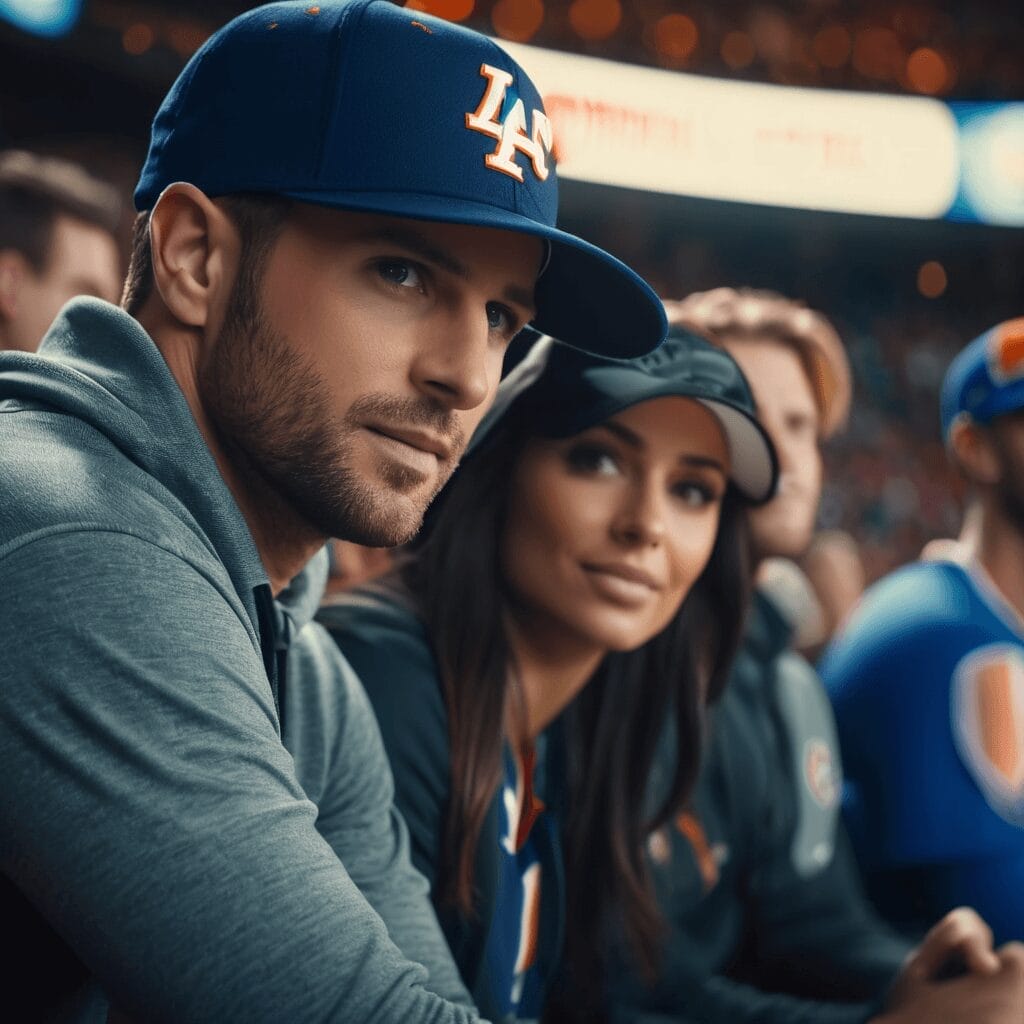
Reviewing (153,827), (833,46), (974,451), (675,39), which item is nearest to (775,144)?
(675,39)

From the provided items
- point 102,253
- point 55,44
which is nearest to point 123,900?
point 102,253

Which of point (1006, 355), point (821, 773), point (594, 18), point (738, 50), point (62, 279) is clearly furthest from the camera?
point (738, 50)

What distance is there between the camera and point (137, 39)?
552 centimetres

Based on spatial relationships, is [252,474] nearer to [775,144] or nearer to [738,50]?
[775,144]

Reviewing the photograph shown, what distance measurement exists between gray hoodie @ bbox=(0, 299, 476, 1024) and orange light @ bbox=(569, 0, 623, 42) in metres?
7.65

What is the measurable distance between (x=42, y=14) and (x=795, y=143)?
4118 mm

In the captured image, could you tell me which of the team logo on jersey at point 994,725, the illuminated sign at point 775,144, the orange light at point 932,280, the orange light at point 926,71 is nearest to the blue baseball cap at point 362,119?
the team logo on jersey at point 994,725

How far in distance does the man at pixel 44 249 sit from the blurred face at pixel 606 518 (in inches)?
37.4

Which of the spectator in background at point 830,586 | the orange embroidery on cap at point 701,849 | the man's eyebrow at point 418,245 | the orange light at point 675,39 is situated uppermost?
the orange light at point 675,39

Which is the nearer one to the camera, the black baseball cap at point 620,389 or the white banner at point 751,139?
the black baseball cap at point 620,389

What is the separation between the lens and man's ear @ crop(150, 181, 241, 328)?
0.89 meters

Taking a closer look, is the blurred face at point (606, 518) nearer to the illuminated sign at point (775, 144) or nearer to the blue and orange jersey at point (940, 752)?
the blue and orange jersey at point (940, 752)

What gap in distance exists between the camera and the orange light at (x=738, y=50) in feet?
26.7

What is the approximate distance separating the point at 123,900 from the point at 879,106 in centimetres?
716
